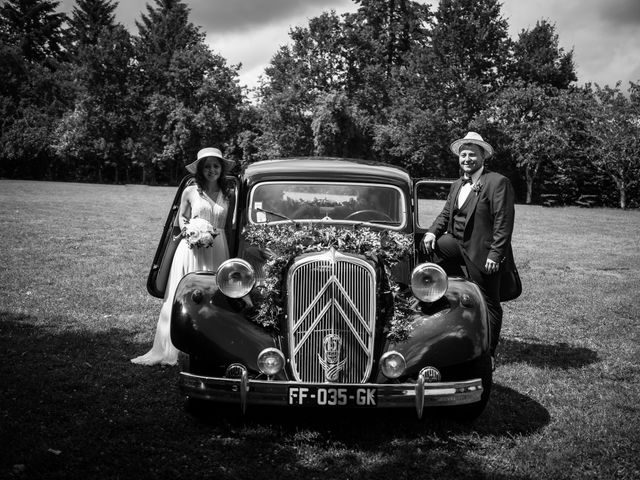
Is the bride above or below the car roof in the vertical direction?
below

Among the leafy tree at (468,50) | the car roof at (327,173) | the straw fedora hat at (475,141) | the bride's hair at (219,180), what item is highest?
the leafy tree at (468,50)

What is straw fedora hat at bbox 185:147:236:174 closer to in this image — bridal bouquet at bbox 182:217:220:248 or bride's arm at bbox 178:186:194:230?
bride's arm at bbox 178:186:194:230

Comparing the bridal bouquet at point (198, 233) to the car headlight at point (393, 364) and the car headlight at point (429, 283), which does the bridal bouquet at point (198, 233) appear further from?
the car headlight at point (393, 364)

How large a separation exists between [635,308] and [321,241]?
21.3 ft

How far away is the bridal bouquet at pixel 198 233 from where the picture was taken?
5.28 m

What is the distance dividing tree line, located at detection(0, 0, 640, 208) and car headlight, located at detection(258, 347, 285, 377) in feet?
114

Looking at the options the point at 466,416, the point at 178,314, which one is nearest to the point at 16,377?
the point at 178,314

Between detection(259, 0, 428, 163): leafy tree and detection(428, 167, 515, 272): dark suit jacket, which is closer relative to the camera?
detection(428, 167, 515, 272): dark suit jacket

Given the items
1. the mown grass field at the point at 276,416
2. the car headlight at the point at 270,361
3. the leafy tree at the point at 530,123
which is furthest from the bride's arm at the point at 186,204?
the leafy tree at the point at 530,123

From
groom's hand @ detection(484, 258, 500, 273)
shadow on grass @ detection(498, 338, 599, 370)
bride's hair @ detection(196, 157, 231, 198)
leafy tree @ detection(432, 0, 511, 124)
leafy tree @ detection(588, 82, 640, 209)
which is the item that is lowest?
shadow on grass @ detection(498, 338, 599, 370)

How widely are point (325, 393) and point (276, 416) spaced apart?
0.95 metres

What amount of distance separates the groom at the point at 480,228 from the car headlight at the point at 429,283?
0.94 m

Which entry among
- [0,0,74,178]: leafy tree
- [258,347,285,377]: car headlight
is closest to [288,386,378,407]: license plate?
[258,347,285,377]: car headlight

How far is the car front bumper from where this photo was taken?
3635mm
